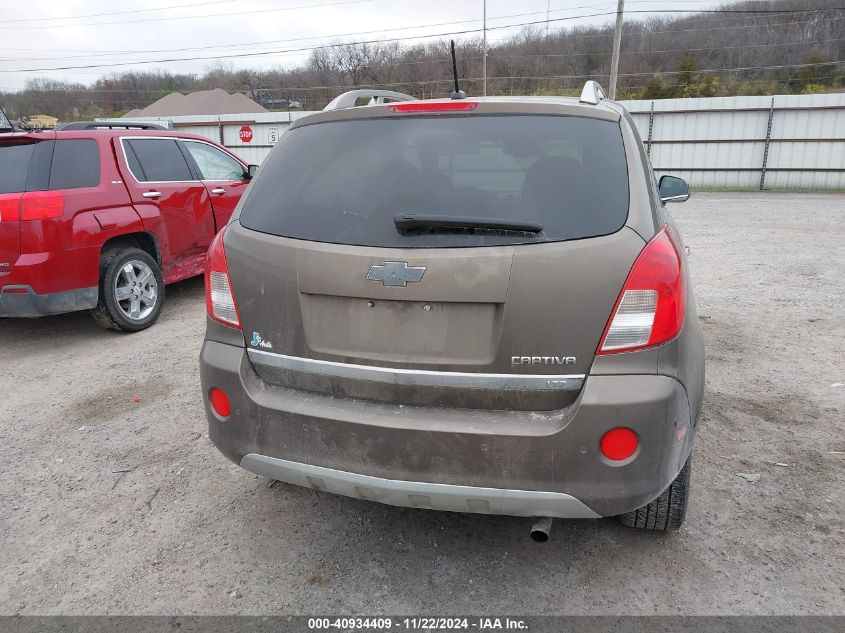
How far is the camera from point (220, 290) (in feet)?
7.75

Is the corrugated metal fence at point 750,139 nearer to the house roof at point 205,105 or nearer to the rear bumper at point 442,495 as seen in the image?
the rear bumper at point 442,495

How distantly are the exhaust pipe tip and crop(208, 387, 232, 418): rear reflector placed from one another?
3.96ft

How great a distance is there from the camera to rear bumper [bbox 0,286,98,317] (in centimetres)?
464

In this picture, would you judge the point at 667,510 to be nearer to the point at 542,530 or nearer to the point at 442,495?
the point at 542,530

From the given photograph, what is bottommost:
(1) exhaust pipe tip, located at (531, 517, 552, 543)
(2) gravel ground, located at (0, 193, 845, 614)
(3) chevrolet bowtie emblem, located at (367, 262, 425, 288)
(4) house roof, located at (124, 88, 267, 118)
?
(2) gravel ground, located at (0, 193, 845, 614)

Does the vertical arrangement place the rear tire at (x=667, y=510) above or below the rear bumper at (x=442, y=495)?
below

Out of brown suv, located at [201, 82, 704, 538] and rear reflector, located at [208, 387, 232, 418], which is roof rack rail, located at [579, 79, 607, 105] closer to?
brown suv, located at [201, 82, 704, 538]

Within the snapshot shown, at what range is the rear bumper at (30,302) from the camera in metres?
4.64

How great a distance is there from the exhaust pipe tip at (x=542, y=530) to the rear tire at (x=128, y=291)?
443cm

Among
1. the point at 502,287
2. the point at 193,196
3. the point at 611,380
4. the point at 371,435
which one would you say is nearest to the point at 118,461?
the point at 371,435

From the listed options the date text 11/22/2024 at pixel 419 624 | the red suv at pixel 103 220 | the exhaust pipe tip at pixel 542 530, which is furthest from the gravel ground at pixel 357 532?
the red suv at pixel 103 220

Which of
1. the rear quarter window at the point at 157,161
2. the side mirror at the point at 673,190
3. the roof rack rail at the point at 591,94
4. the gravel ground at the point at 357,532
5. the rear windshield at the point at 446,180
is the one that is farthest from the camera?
the rear quarter window at the point at 157,161

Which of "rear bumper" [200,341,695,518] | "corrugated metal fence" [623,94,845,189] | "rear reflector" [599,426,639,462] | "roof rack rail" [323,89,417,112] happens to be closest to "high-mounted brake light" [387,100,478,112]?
"roof rack rail" [323,89,417,112]

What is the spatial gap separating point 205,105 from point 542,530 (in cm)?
4947
